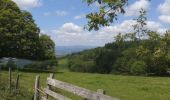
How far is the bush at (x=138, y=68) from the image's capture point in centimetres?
9052

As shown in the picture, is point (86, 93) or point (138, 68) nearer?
point (86, 93)

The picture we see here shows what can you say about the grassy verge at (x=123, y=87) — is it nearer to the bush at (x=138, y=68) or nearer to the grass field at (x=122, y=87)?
the grass field at (x=122, y=87)

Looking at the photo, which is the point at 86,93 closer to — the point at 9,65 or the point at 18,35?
the point at 9,65

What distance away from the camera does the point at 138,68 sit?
307 feet

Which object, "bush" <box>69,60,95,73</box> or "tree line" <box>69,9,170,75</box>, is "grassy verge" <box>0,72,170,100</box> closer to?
"tree line" <box>69,9,170,75</box>

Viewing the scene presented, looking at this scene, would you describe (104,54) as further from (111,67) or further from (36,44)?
(36,44)

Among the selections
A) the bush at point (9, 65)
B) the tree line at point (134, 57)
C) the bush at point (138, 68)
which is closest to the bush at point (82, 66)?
the tree line at point (134, 57)

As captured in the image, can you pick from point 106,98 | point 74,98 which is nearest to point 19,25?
point 74,98

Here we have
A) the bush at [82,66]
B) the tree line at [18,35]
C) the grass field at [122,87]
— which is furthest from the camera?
the bush at [82,66]

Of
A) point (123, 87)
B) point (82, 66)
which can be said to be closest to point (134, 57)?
point (82, 66)

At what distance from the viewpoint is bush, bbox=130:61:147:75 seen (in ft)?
297

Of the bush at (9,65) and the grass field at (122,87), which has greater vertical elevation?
the bush at (9,65)

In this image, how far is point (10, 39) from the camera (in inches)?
2562

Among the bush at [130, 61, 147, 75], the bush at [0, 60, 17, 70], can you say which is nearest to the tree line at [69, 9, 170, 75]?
the bush at [130, 61, 147, 75]
